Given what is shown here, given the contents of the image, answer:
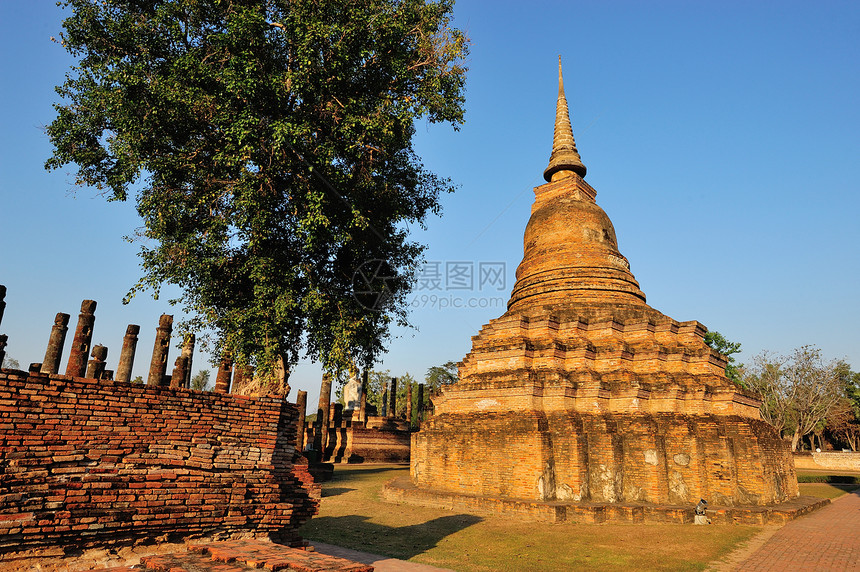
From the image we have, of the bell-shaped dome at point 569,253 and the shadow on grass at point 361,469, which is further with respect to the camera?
the shadow on grass at point 361,469

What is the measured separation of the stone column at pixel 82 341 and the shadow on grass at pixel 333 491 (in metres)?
7.91

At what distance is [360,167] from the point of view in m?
12.9

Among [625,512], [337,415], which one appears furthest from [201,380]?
[625,512]

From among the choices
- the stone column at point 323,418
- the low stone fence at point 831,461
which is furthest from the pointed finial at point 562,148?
the low stone fence at point 831,461

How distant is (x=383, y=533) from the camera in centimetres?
1051

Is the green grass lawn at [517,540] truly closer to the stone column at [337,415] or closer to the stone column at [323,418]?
the stone column at [323,418]

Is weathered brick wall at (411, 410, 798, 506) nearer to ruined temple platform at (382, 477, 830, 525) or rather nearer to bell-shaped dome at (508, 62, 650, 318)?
ruined temple platform at (382, 477, 830, 525)

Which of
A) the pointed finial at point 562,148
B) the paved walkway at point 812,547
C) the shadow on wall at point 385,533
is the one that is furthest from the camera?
the pointed finial at point 562,148

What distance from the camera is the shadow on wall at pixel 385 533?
9248 millimetres

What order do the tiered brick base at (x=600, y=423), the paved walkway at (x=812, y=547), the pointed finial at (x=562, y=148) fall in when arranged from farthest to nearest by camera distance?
1. the pointed finial at (x=562, y=148)
2. the tiered brick base at (x=600, y=423)
3. the paved walkway at (x=812, y=547)

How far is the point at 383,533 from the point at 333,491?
746 centimetres

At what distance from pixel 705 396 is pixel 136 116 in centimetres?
1596

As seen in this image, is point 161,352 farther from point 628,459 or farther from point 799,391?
point 799,391

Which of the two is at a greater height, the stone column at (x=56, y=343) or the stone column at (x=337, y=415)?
the stone column at (x=56, y=343)
